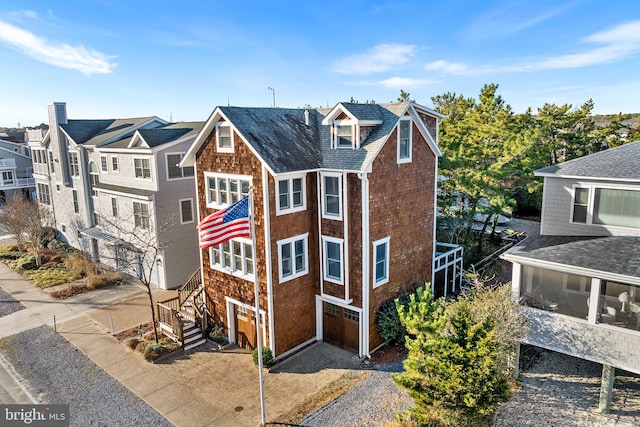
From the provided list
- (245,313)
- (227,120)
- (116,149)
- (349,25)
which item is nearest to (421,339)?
(245,313)

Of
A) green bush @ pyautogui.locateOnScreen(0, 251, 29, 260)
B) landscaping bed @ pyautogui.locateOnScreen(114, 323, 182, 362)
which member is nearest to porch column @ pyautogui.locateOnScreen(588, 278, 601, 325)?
landscaping bed @ pyautogui.locateOnScreen(114, 323, 182, 362)

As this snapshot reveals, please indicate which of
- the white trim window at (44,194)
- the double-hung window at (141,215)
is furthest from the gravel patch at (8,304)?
the white trim window at (44,194)

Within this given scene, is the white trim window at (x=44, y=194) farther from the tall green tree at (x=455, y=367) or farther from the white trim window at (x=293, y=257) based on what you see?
the tall green tree at (x=455, y=367)

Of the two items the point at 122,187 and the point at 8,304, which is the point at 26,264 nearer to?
the point at 8,304

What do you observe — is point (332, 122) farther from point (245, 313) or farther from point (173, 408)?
point (173, 408)

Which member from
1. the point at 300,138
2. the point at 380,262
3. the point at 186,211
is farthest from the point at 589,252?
the point at 186,211

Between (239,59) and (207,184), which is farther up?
(239,59)
